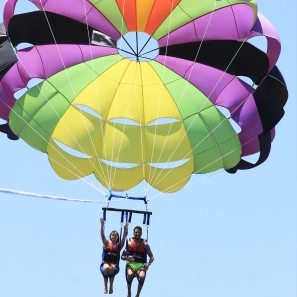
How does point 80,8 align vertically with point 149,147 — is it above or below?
above

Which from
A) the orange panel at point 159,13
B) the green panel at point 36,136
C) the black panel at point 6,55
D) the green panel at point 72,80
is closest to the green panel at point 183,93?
the orange panel at point 159,13

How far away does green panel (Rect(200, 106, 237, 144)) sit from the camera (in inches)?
510

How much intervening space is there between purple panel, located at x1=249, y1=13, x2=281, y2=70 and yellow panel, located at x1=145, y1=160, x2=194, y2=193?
2165mm

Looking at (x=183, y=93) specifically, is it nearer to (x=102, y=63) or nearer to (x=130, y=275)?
(x=102, y=63)

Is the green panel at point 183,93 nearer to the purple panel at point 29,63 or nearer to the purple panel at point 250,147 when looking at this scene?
the purple panel at point 250,147

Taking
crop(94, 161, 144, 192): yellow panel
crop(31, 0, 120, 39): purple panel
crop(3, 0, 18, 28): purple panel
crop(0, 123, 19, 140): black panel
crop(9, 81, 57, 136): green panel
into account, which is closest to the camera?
crop(3, 0, 18, 28): purple panel

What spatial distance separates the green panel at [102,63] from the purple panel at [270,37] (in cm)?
220

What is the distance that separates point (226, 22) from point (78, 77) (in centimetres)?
248

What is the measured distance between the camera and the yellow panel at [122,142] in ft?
43.4

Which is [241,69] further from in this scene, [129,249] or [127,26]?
[129,249]

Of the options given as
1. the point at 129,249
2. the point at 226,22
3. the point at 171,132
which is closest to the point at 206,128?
the point at 171,132

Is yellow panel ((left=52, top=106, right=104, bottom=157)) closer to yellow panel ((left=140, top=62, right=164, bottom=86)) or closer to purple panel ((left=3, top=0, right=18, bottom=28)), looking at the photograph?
yellow panel ((left=140, top=62, right=164, bottom=86))

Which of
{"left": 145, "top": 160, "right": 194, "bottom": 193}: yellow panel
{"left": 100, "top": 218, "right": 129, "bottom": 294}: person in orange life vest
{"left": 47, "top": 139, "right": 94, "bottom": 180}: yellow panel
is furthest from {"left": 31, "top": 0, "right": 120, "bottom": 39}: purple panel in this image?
{"left": 100, "top": 218, "right": 129, "bottom": 294}: person in orange life vest

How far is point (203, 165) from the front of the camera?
1335cm
